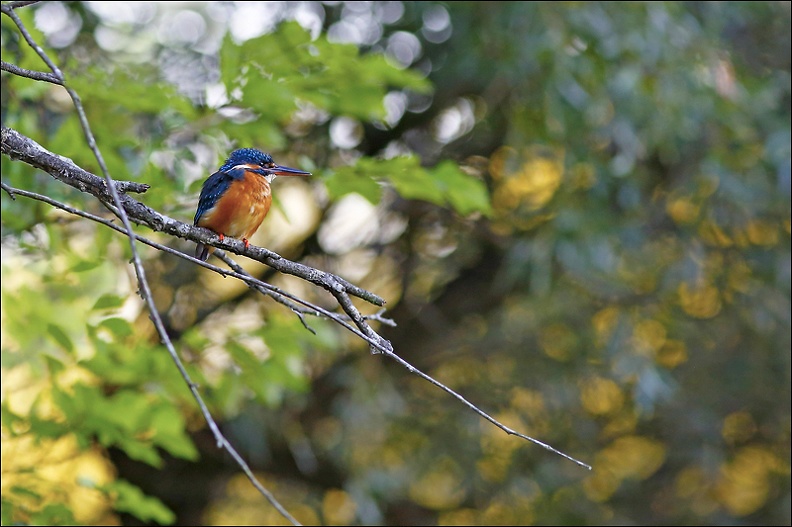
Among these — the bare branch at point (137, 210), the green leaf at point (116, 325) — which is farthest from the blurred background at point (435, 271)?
the bare branch at point (137, 210)

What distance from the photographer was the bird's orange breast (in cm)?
216

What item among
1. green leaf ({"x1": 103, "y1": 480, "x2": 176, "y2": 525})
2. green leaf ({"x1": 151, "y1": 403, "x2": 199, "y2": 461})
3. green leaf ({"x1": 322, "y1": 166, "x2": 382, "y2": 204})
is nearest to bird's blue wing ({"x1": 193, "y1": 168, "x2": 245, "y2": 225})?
green leaf ({"x1": 322, "y1": 166, "x2": 382, "y2": 204})

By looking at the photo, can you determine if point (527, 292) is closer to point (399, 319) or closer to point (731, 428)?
point (399, 319)

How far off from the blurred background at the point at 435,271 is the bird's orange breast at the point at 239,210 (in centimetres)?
38

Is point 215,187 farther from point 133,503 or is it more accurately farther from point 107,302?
point 133,503

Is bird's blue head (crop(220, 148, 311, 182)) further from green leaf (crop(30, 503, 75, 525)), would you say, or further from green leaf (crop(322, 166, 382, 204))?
green leaf (crop(30, 503, 75, 525))

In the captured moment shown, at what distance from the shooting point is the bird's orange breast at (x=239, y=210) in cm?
216

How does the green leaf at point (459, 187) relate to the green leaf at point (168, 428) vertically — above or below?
above

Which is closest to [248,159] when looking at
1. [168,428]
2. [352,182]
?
[352,182]

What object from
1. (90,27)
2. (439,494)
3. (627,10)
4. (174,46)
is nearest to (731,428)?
(439,494)

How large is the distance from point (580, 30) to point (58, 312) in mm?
2403

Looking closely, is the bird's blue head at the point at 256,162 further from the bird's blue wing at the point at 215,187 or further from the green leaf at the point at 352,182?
the green leaf at the point at 352,182

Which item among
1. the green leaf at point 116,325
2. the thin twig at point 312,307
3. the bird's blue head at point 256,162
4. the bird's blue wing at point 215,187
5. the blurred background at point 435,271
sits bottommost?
the blurred background at point 435,271

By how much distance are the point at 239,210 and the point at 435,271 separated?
3205mm
